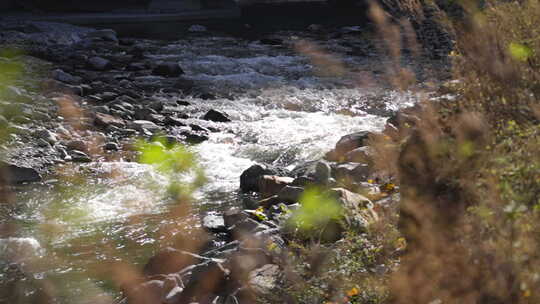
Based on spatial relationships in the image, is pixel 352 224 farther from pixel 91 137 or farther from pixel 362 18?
pixel 362 18

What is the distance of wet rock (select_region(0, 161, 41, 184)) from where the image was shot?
6465 mm

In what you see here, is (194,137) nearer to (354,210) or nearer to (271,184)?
(271,184)

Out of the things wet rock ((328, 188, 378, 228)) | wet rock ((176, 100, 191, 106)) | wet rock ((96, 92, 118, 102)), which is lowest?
wet rock ((176, 100, 191, 106))

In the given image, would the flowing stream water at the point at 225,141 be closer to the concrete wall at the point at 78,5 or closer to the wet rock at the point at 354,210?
the wet rock at the point at 354,210

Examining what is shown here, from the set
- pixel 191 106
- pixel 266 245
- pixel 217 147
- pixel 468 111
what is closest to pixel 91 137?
pixel 217 147

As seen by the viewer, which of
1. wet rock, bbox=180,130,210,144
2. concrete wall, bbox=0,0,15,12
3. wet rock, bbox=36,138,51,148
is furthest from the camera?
concrete wall, bbox=0,0,15,12

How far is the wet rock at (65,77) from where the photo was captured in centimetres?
1053

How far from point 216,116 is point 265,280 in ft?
18.5

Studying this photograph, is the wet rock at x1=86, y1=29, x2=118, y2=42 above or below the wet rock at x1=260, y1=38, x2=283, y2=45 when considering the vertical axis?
above

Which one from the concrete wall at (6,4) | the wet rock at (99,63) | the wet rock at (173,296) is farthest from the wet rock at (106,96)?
the concrete wall at (6,4)

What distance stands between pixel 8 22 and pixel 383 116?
13.1 metres

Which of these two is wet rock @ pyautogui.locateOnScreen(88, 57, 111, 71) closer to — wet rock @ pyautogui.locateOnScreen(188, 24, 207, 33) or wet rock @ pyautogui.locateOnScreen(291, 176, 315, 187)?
wet rock @ pyautogui.locateOnScreen(188, 24, 207, 33)

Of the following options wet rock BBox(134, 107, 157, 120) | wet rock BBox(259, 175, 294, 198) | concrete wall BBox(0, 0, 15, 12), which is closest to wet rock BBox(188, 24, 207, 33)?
concrete wall BBox(0, 0, 15, 12)

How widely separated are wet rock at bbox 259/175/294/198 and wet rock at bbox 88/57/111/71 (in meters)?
7.18
